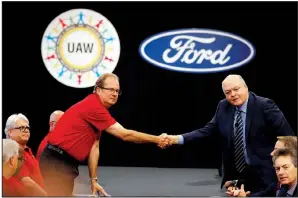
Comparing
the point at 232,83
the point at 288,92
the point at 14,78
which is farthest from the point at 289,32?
the point at 14,78

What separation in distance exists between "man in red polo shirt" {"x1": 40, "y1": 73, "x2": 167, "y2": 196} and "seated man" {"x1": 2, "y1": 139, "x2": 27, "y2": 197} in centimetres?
69

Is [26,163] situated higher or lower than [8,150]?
lower

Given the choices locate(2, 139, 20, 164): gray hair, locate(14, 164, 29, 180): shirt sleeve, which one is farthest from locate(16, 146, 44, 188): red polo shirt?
locate(2, 139, 20, 164): gray hair

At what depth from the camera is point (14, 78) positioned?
7.57 meters

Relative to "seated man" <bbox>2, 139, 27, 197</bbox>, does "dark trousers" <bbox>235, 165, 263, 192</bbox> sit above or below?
below

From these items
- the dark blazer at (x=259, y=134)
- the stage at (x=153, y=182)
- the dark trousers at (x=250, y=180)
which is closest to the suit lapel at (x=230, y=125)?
the dark blazer at (x=259, y=134)

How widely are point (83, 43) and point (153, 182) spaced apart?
250 centimetres

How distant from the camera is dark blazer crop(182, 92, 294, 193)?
3600 millimetres

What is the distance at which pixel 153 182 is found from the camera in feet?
20.6

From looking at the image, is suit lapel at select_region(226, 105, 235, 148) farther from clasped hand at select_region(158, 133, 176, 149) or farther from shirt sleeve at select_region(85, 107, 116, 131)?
clasped hand at select_region(158, 133, 176, 149)

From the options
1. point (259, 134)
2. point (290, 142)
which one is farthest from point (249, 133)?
point (290, 142)

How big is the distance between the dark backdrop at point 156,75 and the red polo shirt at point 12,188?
4.67 meters

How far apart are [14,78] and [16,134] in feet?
13.3

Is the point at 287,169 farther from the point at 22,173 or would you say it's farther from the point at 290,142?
the point at 22,173
